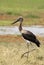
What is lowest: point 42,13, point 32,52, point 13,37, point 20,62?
point 42,13

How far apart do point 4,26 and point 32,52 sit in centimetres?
1201

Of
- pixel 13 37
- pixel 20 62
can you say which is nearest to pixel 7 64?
pixel 20 62

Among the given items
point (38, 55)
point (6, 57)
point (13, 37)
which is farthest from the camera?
point (13, 37)

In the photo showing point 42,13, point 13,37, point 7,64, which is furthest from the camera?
point 42,13

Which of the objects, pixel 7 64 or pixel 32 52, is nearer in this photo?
pixel 7 64

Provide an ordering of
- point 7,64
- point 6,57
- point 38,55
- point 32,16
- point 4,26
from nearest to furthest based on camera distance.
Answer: point 7,64
point 6,57
point 38,55
point 4,26
point 32,16

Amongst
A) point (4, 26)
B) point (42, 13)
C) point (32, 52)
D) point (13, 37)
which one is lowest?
point (42, 13)

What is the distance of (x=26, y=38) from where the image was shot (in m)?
11.1

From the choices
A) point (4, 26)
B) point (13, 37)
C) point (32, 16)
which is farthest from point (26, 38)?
point (32, 16)

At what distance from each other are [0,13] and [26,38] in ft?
67.0

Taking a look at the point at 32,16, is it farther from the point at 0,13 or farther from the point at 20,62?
the point at 20,62

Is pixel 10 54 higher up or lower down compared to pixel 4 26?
higher up

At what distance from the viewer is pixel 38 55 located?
1106cm

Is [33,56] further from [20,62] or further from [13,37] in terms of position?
[13,37]
